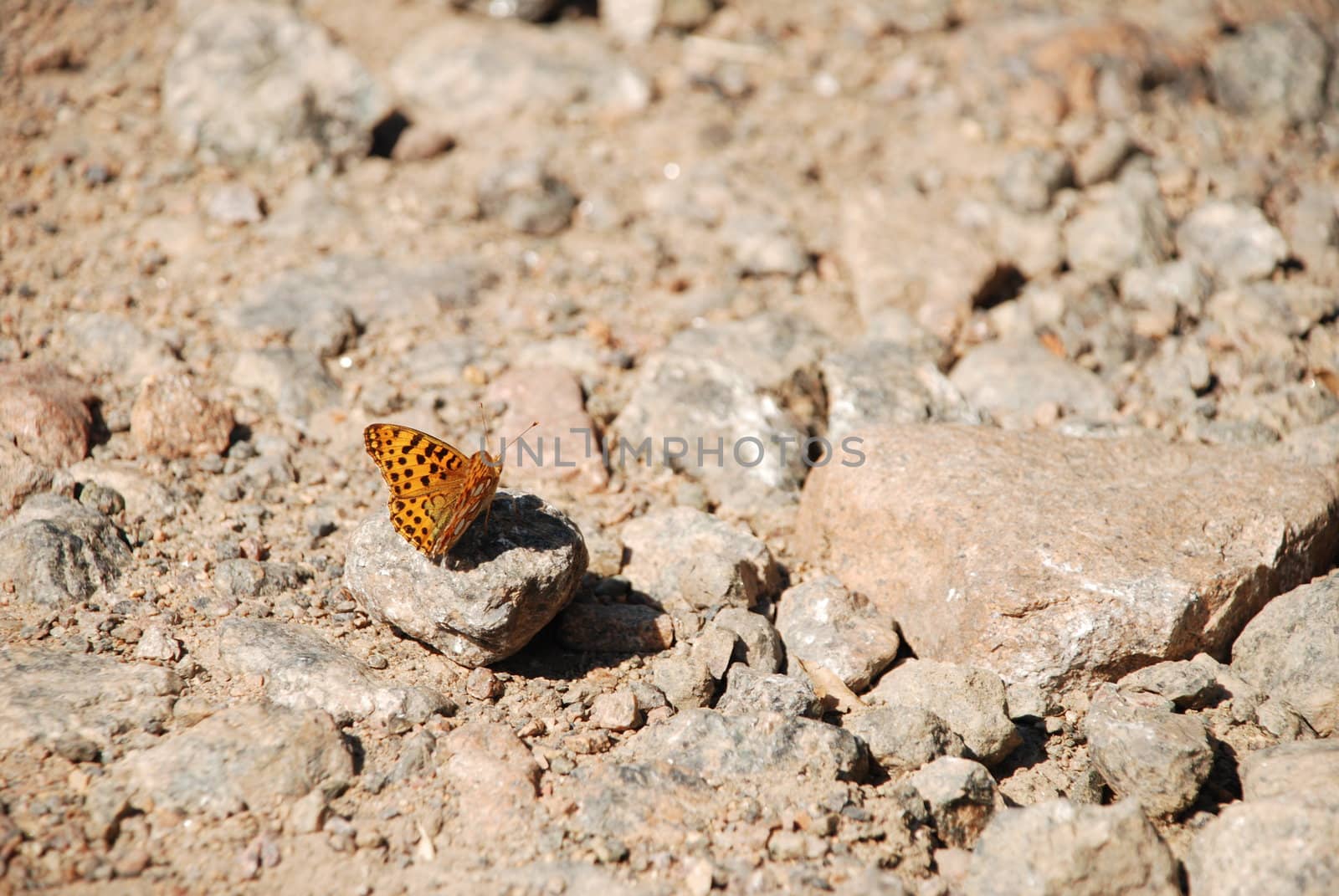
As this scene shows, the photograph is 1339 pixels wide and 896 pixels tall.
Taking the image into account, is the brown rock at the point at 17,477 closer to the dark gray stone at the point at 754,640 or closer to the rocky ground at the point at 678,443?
the rocky ground at the point at 678,443

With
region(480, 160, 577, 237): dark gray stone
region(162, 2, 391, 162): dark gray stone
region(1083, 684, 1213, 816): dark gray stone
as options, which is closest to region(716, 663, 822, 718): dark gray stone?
region(1083, 684, 1213, 816): dark gray stone

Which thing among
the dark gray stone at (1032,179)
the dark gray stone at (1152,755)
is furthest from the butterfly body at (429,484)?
the dark gray stone at (1032,179)

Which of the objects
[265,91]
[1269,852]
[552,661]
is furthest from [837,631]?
[265,91]

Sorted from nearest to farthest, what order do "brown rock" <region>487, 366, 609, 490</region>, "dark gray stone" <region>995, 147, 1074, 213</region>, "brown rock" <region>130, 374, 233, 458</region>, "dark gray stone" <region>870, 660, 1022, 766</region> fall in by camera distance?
"dark gray stone" <region>870, 660, 1022, 766</region> → "brown rock" <region>130, 374, 233, 458</region> → "brown rock" <region>487, 366, 609, 490</region> → "dark gray stone" <region>995, 147, 1074, 213</region>

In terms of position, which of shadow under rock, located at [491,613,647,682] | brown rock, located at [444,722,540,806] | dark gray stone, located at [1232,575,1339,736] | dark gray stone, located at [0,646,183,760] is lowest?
shadow under rock, located at [491,613,647,682]

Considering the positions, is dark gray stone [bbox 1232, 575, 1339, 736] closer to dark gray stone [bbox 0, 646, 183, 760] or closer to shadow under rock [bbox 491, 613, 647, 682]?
shadow under rock [bbox 491, 613, 647, 682]

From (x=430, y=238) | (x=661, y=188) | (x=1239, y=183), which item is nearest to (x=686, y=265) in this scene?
(x=661, y=188)

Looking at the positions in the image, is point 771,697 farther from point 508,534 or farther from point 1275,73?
point 1275,73
